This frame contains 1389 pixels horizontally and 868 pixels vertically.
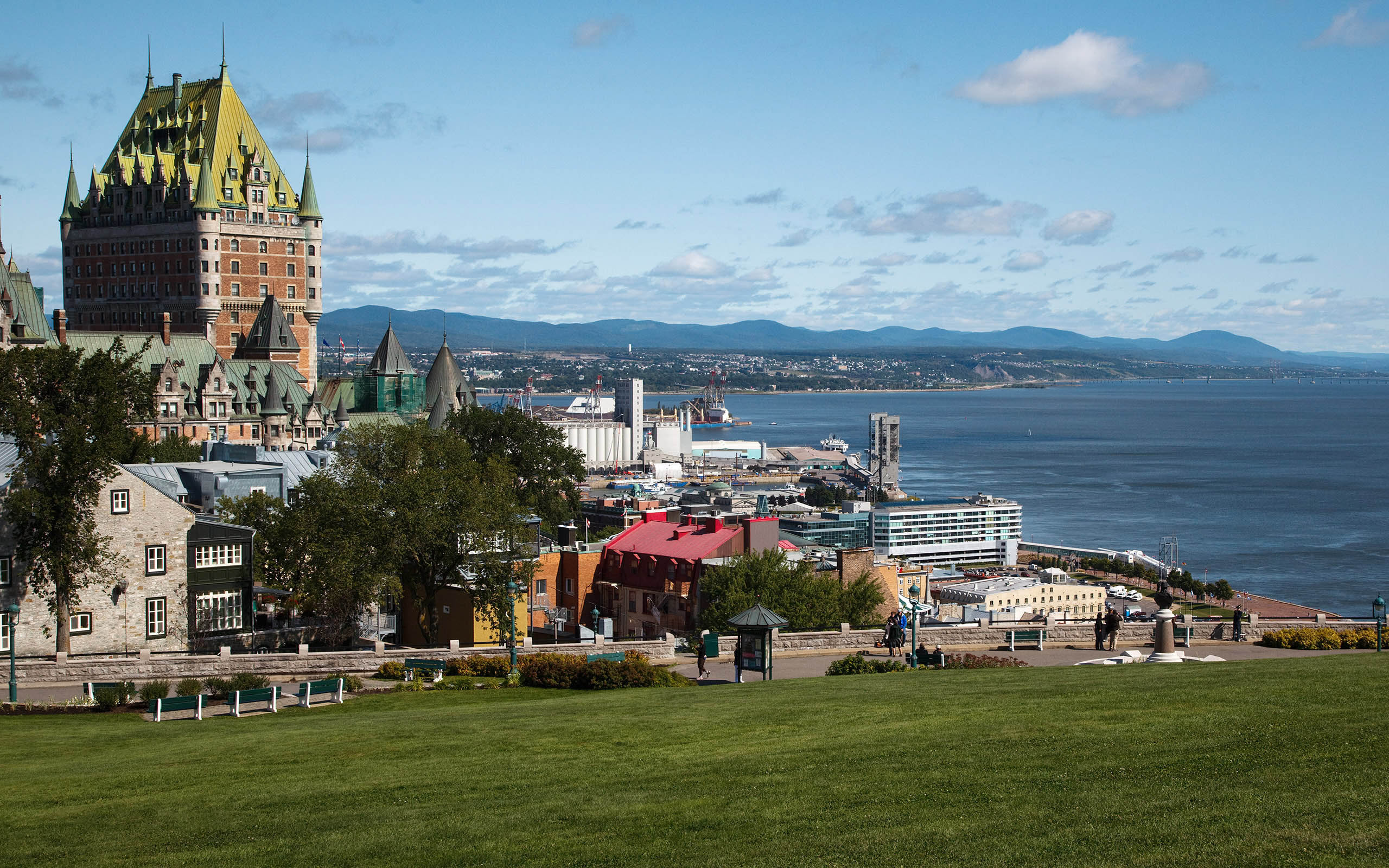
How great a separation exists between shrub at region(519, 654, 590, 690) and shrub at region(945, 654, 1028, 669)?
25.9 feet

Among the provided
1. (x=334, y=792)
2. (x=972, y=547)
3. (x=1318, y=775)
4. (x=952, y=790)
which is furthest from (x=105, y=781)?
(x=972, y=547)

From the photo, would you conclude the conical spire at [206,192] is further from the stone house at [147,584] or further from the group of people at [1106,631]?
the group of people at [1106,631]

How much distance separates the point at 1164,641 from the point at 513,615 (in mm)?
16759

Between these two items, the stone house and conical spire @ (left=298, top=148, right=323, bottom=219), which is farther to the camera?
conical spire @ (left=298, top=148, right=323, bottom=219)

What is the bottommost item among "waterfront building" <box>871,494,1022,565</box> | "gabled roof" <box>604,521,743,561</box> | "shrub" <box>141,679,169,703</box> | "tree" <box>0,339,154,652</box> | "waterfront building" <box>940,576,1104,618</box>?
"waterfront building" <box>940,576,1104,618</box>

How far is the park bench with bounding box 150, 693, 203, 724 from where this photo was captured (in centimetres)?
2603

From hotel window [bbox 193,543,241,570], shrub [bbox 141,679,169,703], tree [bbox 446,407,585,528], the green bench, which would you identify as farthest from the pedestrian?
tree [bbox 446,407,585,528]

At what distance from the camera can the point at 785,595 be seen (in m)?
42.8

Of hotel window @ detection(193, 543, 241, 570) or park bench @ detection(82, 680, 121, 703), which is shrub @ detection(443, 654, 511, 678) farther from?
hotel window @ detection(193, 543, 241, 570)

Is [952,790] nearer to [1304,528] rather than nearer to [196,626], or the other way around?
[196,626]

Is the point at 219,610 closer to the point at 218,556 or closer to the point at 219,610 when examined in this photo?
the point at 219,610

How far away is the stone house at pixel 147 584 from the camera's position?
1375 inches

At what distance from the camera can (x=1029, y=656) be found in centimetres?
3123

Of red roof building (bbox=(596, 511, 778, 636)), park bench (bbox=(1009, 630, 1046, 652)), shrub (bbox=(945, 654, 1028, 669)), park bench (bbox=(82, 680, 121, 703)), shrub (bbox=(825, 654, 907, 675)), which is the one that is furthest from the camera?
red roof building (bbox=(596, 511, 778, 636))
